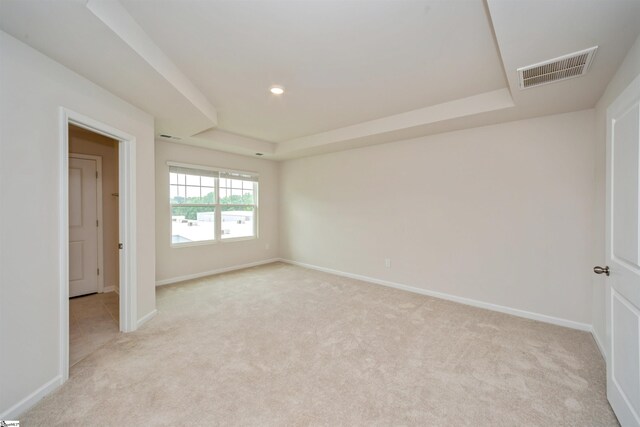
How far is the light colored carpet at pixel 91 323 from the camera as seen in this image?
242 centimetres

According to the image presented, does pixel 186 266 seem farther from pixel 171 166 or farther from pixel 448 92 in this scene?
pixel 448 92

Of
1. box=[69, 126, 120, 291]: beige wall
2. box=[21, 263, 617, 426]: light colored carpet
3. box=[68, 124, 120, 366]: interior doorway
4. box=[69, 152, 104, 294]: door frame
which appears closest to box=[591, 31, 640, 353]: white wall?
box=[21, 263, 617, 426]: light colored carpet

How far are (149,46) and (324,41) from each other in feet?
4.23

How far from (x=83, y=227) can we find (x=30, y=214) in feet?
9.04

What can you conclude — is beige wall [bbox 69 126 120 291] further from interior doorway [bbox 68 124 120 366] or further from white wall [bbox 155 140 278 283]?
white wall [bbox 155 140 278 283]

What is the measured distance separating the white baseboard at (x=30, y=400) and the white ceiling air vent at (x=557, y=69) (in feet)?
13.5

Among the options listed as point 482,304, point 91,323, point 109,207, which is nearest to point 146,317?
point 91,323

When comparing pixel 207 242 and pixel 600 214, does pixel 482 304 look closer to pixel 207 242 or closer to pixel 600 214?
pixel 600 214

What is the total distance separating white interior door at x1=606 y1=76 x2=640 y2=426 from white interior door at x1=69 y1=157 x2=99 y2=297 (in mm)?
5764

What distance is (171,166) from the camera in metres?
4.39

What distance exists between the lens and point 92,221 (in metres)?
4.03

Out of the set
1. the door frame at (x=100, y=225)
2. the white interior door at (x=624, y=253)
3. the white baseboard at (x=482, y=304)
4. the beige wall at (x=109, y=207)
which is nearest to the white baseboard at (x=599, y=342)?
the white baseboard at (x=482, y=304)

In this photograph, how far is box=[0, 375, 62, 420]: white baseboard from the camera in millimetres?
1597

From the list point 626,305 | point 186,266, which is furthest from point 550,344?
point 186,266
